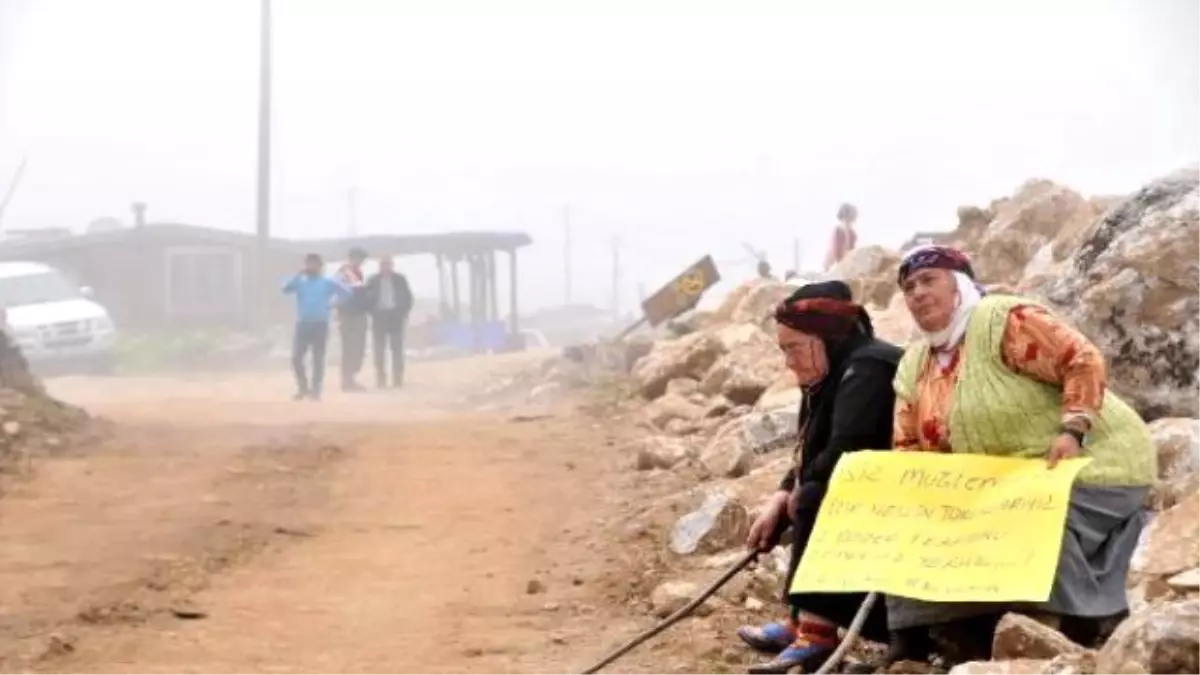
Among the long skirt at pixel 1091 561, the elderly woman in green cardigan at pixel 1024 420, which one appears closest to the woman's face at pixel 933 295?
the elderly woman in green cardigan at pixel 1024 420

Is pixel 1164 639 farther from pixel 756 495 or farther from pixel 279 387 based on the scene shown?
pixel 279 387

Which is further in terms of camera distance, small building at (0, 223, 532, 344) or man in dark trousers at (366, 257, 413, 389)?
small building at (0, 223, 532, 344)

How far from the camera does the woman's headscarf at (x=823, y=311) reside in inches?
180

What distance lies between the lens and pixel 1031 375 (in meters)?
4.09

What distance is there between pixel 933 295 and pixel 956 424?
348 mm

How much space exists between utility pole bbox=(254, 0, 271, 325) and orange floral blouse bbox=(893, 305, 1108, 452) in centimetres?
2704

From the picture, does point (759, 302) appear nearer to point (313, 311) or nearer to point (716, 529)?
point (313, 311)

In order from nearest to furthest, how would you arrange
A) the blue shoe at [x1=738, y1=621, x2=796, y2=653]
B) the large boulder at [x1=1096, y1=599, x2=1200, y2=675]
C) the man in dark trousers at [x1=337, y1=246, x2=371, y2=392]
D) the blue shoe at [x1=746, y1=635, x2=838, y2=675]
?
the large boulder at [x1=1096, y1=599, x2=1200, y2=675]
the blue shoe at [x1=746, y1=635, x2=838, y2=675]
the blue shoe at [x1=738, y1=621, x2=796, y2=653]
the man in dark trousers at [x1=337, y1=246, x2=371, y2=392]

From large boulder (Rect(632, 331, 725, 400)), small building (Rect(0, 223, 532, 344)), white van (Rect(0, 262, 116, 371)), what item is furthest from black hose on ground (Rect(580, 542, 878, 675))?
small building (Rect(0, 223, 532, 344))

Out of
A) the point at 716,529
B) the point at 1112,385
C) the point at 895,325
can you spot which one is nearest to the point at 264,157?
the point at 895,325

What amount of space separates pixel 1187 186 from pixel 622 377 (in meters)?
8.60

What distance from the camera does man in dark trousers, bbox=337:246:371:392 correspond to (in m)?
16.9

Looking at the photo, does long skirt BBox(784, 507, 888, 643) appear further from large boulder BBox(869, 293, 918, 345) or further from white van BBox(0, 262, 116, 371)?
white van BBox(0, 262, 116, 371)

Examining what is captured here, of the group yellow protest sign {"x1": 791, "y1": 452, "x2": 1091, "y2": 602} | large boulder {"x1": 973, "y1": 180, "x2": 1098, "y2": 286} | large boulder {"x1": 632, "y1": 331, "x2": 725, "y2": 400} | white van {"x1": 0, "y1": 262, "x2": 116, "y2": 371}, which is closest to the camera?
yellow protest sign {"x1": 791, "y1": 452, "x2": 1091, "y2": 602}
